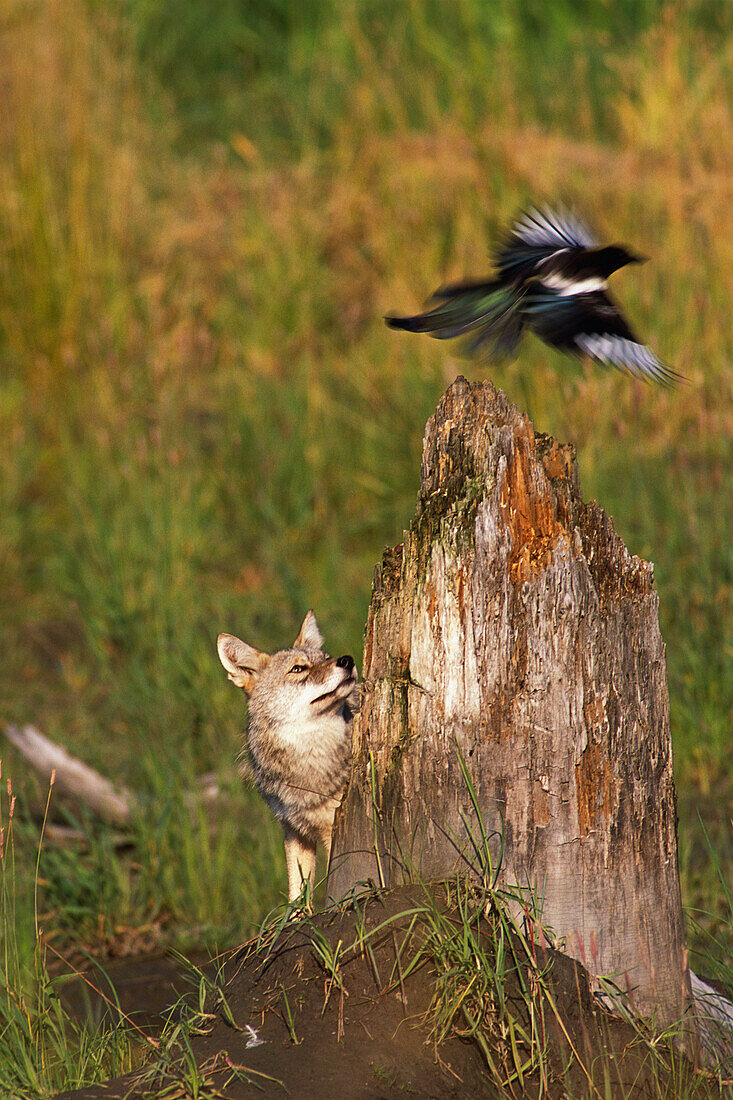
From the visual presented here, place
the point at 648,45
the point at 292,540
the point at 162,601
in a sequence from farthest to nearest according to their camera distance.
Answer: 1. the point at 648,45
2. the point at 292,540
3. the point at 162,601

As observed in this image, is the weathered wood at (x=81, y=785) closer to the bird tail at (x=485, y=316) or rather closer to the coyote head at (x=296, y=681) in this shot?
the coyote head at (x=296, y=681)

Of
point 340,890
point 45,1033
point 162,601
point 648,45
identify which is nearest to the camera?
point 340,890

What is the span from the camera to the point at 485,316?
126 inches

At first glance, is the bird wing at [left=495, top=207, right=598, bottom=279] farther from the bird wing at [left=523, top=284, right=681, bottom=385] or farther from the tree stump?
the tree stump

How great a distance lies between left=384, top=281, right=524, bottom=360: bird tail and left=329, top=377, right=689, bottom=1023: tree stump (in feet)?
1.26

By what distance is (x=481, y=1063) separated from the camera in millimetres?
2465

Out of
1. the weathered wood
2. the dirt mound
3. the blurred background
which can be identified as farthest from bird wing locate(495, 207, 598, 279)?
the weathered wood

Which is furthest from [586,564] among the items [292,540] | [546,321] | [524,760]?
[292,540]

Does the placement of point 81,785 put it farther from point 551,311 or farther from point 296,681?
point 551,311

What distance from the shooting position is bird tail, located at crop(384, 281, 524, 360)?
10.5ft

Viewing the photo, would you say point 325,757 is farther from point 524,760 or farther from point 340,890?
point 524,760

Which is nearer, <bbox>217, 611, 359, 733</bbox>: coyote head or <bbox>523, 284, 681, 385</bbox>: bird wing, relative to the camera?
<bbox>523, 284, 681, 385</bbox>: bird wing

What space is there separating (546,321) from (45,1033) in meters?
2.37

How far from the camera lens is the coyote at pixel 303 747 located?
333 cm
